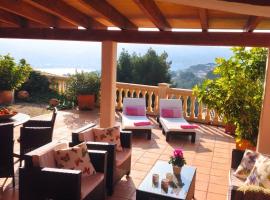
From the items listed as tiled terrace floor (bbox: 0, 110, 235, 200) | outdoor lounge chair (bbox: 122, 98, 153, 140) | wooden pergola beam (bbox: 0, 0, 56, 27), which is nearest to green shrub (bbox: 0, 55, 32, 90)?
tiled terrace floor (bbox: 0, 110, 235, 200)

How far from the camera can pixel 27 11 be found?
199 inches

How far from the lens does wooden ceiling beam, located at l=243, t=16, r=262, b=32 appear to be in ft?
14.3

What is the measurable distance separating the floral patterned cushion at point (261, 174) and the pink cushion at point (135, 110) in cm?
449

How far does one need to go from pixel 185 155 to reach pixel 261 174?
8.83 feet

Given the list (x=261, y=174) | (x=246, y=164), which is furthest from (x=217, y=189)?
(x=261, y=174)

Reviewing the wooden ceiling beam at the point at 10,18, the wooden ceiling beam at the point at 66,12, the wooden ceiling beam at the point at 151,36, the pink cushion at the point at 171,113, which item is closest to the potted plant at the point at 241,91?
the wooden ceiling beam at the point at 151,36

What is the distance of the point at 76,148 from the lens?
149 inches

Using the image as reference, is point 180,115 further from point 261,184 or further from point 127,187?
point 261,184

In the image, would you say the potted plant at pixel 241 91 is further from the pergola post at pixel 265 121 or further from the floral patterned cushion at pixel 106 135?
the floral patterned cushion at pixel 106 135

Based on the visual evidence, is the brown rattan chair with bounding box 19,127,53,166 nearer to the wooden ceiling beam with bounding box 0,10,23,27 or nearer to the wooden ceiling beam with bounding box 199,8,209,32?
the wooden ceiling beam with bounding box 0,10,23,27

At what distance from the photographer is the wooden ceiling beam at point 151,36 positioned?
521cm

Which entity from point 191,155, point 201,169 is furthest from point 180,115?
point 201,169

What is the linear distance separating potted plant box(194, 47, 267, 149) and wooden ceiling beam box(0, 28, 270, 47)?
1.05 m

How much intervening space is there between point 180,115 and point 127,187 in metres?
3.83
